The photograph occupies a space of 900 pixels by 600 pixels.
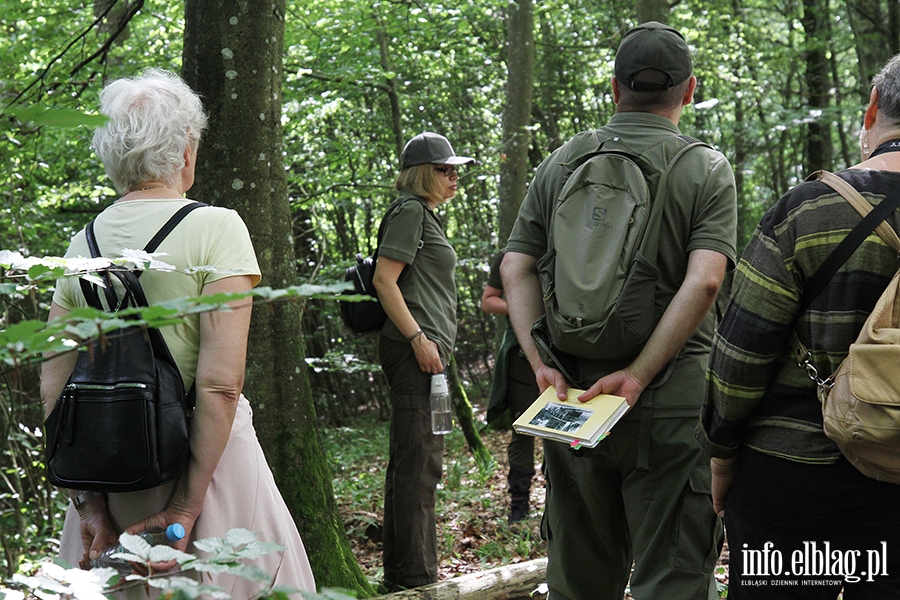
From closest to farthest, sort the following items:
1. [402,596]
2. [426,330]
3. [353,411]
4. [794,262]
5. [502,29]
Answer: [794,262] → [402,596] → [426,330] → [502,29] → [353,411]

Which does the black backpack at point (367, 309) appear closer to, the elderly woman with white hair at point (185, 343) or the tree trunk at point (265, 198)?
the tree trunk at point (265, 198)

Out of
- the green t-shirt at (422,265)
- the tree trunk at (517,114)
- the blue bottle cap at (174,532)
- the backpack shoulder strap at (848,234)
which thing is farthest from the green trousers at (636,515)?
the tree trunk at (517,114)

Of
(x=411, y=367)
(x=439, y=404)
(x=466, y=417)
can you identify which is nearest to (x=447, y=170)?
(x=411, y=367)

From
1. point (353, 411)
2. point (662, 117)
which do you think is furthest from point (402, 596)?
point (353, 411)

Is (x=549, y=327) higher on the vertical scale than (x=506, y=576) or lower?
higher

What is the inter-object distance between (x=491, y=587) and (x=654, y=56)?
258cm

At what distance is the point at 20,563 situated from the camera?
4.96m

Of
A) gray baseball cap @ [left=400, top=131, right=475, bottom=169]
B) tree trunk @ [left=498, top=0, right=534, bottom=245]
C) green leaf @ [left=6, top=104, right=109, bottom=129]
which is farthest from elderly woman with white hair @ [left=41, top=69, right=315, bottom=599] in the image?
tree trunk @ [left=498, top=0, right=534, bottom=245]

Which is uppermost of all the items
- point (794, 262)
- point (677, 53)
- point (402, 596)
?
point (677, 53)

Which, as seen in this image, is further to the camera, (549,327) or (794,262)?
(549,327)

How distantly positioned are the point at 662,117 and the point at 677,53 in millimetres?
216

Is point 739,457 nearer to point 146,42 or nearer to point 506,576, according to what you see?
point 506,576

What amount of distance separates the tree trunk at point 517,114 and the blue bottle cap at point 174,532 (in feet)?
20.4

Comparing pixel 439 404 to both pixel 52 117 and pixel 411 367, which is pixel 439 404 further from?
pixel 52 117
